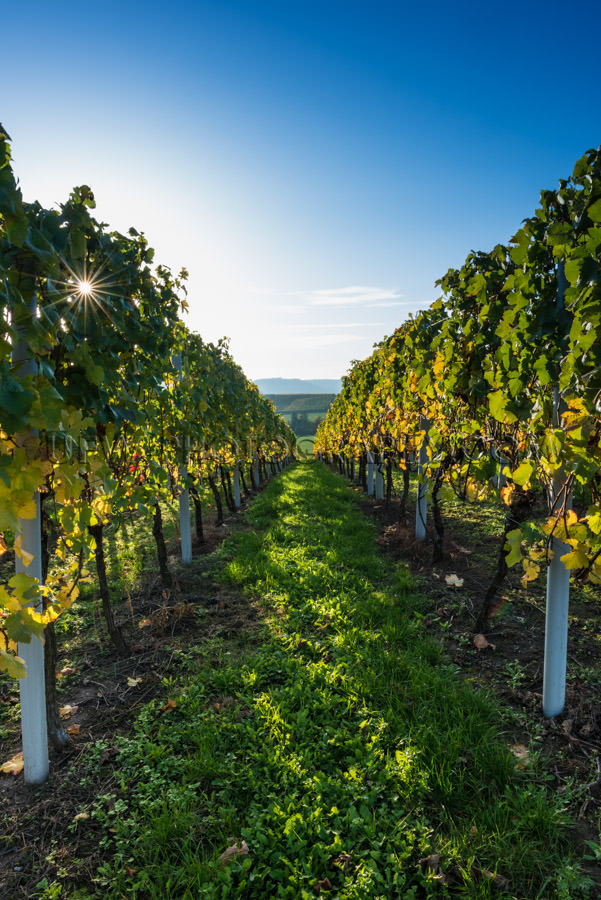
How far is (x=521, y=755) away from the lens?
261 centimetres

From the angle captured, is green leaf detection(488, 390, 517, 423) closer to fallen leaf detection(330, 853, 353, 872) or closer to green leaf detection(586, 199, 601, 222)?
green leaf detection(586, 199, 601, 222)

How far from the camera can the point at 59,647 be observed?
432 cm

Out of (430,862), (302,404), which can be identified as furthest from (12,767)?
(302,404)

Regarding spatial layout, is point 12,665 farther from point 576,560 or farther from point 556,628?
point 556,628

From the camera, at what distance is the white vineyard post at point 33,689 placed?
2389 millimetres

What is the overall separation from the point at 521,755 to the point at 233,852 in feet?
5.83

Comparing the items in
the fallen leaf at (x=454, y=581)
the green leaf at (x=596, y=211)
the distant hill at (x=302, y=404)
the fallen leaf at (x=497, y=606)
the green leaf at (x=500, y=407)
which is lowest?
the fallen leaf at (x=497, y=606)

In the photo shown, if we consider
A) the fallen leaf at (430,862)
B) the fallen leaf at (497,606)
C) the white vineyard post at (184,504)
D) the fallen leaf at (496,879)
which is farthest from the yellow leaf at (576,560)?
the white vineyard post at (184,504)

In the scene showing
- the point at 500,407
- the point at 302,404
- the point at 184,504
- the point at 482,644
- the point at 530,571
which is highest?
the point at 302,404

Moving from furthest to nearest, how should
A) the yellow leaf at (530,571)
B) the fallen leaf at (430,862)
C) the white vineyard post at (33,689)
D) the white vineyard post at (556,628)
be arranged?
the white vineyard post at (556,628) < the yellow leaf at (530,571) < the white vineyard post at (33,689) < the fallen leaf at (430,862)

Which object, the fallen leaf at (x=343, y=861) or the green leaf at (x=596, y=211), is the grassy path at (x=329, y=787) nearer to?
the fallen leaf at (x=343, y=861)

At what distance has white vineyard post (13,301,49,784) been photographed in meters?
2.39

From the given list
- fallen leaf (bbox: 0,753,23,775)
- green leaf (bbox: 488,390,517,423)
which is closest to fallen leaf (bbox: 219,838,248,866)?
fallen leaf (bbox: 0,753,23,775)

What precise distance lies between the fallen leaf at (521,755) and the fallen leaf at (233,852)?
1.62 m
